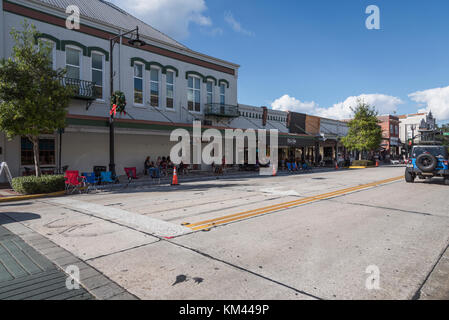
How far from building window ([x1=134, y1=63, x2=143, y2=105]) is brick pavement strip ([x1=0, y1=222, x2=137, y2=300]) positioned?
17.2 metres

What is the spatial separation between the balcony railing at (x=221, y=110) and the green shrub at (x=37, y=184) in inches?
610

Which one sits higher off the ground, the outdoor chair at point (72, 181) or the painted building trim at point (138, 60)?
the painted building trim at point (138, 60)

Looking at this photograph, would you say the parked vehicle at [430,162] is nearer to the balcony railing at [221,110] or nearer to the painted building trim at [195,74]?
the balcony railing at [221,110]

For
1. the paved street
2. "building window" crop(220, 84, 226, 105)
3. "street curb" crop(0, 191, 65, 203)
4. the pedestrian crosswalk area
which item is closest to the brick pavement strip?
the pedestrian crosswalk area

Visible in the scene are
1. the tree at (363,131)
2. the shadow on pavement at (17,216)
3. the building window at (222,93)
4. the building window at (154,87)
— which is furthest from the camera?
the tree at (363,131)

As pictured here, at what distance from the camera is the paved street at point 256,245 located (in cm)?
344

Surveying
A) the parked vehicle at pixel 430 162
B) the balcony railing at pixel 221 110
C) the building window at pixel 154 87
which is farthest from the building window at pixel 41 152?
the parked vehicle at pixel 430 162

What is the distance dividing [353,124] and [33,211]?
3513 cm

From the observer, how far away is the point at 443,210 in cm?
807

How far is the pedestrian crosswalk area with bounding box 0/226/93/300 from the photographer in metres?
3.28

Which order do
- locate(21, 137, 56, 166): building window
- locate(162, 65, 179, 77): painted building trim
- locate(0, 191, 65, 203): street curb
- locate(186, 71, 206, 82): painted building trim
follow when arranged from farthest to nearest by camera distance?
locate(186, 71, 206, 82): painted building trim, locate(162, 65, 179, 77): painted building trim, locate(21, 137, 56, 166): building window, locate(0, 191, 65, 203): street curb

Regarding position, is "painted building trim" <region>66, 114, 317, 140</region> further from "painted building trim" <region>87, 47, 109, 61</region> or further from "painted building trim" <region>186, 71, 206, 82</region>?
"painted building trim" <region>186, 71, 206, 82</region>

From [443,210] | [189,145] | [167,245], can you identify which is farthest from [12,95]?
[443,210]
